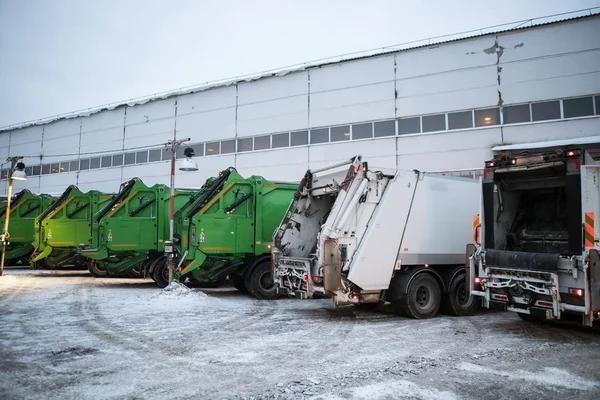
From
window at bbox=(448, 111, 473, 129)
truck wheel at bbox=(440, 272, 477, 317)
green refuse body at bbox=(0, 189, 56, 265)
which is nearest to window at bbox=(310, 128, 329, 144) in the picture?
window at bbox=(448, 111, 473, 129)

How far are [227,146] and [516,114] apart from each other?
1297 cm

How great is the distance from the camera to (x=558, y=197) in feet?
24.6

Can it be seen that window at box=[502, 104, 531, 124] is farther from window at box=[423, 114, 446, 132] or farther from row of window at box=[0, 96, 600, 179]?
window at box=[423, 114, 446, 132]

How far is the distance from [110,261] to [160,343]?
8050mm

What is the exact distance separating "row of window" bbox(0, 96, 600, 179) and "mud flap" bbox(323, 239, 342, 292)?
11.9 m

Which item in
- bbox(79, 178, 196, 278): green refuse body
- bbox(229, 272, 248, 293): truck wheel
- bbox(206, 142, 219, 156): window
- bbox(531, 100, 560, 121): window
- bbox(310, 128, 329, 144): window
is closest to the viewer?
bbox(229, 272, 248, 293): truck wheel

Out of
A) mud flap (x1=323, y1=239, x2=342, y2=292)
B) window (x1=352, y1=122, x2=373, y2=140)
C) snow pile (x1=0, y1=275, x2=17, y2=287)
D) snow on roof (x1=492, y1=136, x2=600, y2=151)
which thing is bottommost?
snow pile (x1=0, y1=275, x2=17, y2=287)

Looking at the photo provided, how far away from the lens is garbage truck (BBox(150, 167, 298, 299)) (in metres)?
10.5

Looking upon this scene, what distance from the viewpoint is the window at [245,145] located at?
21816 millimetres

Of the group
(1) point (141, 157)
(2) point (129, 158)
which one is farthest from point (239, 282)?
(2) point (129, 158)

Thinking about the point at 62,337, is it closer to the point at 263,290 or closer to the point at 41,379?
the point at 41,379

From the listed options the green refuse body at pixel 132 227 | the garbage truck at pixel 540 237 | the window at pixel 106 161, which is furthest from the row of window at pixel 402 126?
the garbage truck at pixel 540 237

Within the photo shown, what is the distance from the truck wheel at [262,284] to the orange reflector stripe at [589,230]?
21.5 ft

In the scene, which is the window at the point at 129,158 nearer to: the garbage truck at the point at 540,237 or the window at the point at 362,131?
the window at the point at 362,131
